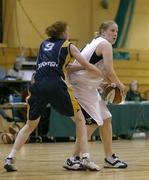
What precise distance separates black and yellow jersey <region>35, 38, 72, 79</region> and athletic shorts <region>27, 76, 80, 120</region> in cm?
7

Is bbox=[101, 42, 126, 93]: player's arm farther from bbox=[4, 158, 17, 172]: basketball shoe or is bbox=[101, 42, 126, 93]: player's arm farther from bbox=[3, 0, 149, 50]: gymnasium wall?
bbox=[3, 0, 149, 50]: gymnasium wall

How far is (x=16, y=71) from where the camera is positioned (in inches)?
541

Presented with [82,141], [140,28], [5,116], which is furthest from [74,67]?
[140,28]

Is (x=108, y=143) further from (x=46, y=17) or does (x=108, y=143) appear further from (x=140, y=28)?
(x=140, y=28)

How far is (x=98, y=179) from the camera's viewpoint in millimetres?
4383

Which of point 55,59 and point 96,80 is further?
point 96,80

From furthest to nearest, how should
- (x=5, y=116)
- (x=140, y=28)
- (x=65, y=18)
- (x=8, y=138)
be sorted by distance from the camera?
(x=140, y=28) → (x=65, y=18) → (x=5, y=116) → (x=8, y=138)

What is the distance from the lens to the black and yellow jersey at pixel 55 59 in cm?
491

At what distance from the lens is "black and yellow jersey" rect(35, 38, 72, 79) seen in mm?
4910

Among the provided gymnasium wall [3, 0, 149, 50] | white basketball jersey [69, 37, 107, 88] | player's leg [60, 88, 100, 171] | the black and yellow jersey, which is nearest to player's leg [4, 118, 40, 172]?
player's leg [60, 88, 100, 171]

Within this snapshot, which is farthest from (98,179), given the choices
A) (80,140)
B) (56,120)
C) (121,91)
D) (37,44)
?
(37,44)

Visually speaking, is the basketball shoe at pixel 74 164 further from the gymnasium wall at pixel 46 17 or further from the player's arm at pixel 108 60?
the gymnasium wall at pixel 46 17

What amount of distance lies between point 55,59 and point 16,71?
8944 millimetres

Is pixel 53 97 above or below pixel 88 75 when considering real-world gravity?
below
